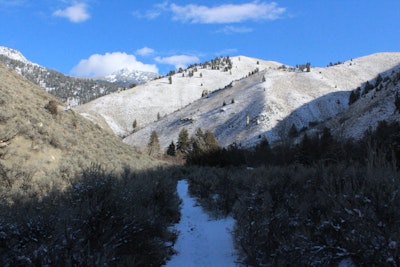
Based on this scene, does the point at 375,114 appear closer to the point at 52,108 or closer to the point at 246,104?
the point at 52,108

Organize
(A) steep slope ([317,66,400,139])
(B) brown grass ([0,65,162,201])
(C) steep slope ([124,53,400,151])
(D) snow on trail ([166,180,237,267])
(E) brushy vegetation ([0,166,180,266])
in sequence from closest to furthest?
(E) brushy vegetation ([0,166,180,266]) < (D) snow on trail ([166,180,237,267]) < (B) brown grass ([0,65,162,201]) < (A) steep slope ([317,66,400,139]) < (C) steep slope ([124,53,400,151])

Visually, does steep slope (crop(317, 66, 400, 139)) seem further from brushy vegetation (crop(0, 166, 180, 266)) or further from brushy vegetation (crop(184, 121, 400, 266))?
brushy vegetation (crop(0, 166, 180, 266))

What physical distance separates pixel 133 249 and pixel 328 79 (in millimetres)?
111643

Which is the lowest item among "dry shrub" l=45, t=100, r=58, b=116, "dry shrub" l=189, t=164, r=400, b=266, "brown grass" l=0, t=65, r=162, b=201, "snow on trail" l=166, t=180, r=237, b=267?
"snow on trail" l=166, t=180, r=237, b=267

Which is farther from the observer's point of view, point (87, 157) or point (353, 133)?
point (353, 133)

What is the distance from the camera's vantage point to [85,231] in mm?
5137

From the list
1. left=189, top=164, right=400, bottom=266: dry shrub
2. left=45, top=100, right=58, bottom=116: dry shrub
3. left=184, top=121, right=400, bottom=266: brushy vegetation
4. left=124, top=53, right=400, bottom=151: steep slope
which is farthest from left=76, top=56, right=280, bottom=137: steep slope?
left=189, top=164, right=400, bottom=266: dry shrub

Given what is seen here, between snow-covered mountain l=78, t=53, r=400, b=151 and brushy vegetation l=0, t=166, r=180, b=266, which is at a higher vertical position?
snow-covered mountain l=78, t=53, r=400, b=151

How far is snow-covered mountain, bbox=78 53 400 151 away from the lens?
7856cm

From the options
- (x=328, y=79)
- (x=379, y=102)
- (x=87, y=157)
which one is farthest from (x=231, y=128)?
(x=87, y=157)

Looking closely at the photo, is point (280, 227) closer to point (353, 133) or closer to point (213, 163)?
point (213, 163)

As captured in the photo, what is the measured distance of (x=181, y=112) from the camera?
349 feet

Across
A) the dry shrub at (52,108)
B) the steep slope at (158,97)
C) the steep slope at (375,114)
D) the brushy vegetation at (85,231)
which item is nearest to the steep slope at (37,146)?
the dry shrub at (52,108)

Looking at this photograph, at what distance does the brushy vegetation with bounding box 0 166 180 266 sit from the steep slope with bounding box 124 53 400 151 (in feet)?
202
